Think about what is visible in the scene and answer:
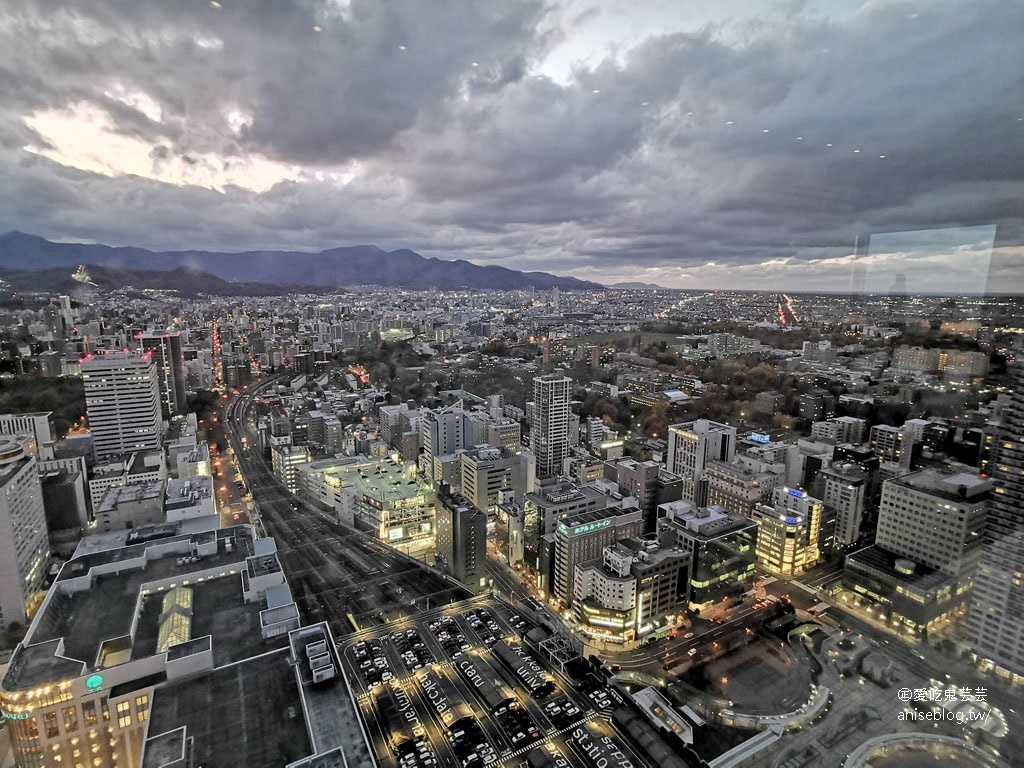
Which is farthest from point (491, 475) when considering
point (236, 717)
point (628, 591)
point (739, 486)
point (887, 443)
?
point (887, 443)

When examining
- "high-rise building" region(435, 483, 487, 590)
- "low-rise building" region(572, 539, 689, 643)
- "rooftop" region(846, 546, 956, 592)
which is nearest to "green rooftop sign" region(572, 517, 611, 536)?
"low-rise building" region(572, 539, 689, 643)

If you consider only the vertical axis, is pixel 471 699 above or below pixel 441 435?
below

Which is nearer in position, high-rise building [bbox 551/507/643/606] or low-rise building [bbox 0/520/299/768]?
low-rise building [bbox 0/520/299/768]

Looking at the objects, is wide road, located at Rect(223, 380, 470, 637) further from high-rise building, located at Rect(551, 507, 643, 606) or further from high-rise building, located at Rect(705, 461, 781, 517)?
high-rise building, located at Rect(705, 461, 781, 517)

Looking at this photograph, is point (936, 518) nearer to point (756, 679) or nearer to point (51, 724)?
point (756, 679)

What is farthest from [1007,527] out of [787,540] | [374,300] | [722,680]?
[374,300]

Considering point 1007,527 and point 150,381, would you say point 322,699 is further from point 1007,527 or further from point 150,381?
point 150,381

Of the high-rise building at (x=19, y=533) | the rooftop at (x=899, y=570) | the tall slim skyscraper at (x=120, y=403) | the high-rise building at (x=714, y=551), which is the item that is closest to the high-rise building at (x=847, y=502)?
the rooftop at (x=899, y=570)
